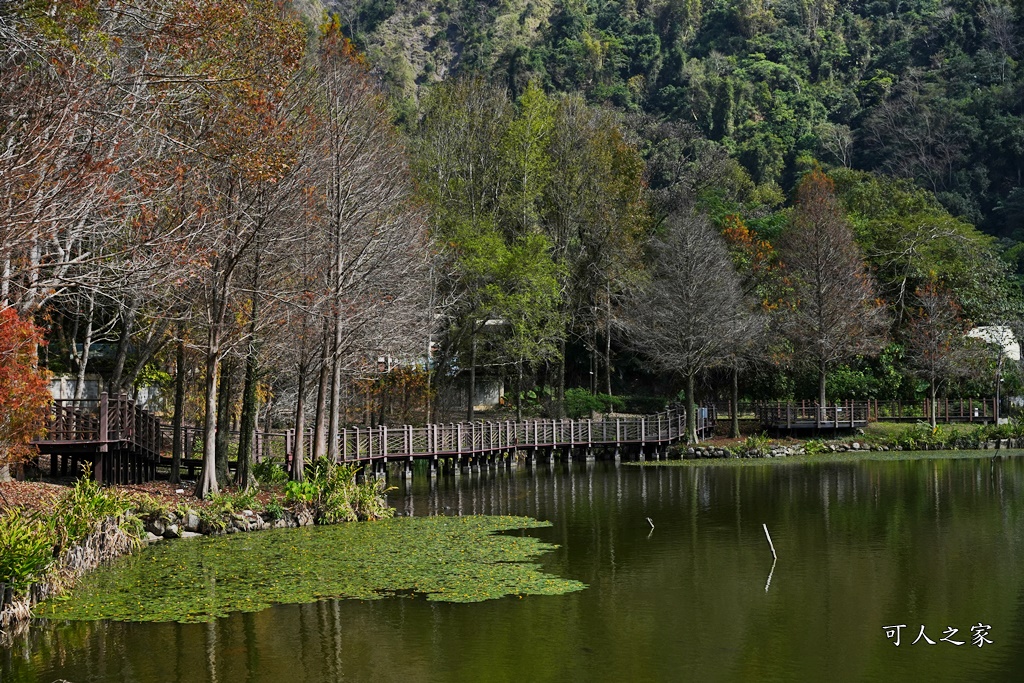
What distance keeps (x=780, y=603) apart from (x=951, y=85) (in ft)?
247

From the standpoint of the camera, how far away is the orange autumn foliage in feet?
60.3

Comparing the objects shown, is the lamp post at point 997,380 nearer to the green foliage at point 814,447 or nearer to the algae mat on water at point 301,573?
the green foliage at point 814,447

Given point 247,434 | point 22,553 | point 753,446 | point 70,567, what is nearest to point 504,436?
point 753,446

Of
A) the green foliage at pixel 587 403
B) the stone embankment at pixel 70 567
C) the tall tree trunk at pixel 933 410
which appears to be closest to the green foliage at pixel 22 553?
the stone embankment at pixel 70 567

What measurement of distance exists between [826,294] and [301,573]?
35648 millimetres

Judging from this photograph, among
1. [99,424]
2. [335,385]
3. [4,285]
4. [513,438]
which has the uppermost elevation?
[4,285]

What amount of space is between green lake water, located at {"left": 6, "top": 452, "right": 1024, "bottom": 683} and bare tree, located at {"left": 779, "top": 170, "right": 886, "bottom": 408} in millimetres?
21682

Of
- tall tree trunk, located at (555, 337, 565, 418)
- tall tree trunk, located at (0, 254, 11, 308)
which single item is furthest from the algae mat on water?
tall tree trunk, located at (555, 337, 565, 418)

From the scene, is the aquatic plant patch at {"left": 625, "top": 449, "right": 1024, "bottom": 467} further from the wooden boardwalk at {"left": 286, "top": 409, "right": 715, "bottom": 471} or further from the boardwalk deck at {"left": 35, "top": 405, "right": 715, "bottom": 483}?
the boardwalk deck at {"left": 35, "top": 405, "right": 715, "bottom": 483}

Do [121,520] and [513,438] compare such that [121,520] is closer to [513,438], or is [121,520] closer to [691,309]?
[513,438]

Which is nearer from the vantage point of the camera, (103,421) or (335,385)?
(103,421)

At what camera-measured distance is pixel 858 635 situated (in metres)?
14.4

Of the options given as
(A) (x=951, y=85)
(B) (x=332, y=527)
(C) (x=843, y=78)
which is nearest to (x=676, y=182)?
(A) (x=951, y=85)

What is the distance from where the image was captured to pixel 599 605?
16.1 m
